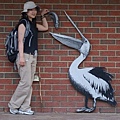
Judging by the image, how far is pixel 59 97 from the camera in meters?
8.88

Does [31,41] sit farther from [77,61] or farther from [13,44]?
[77,61]

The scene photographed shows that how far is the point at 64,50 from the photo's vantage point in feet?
29.1

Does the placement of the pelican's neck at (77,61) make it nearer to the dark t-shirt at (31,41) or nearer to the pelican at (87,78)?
the pelican at (87,78)

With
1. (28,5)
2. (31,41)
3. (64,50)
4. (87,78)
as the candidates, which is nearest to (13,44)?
(31,41)

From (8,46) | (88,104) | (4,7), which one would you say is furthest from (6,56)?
(88,104)

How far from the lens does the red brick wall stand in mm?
8836

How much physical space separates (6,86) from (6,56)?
52 centimetres

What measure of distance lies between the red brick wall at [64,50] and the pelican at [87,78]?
8 centimetres

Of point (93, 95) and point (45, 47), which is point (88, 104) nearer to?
point (93, 95)

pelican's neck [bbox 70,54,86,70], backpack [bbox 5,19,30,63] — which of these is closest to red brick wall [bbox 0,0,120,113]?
pelican's neck [bbox 70,54,86,70]

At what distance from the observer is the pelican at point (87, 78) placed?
28.9ft

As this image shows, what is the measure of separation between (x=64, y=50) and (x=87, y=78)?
63 cm

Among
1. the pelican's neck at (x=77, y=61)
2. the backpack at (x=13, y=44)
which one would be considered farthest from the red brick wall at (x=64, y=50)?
the backpack at (x=13, y=44)

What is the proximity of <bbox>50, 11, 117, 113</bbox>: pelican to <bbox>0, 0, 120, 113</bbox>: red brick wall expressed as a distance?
8cm
